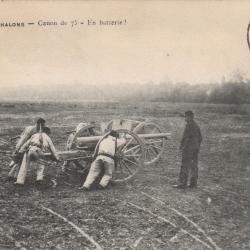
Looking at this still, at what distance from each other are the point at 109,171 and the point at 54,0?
3053mm

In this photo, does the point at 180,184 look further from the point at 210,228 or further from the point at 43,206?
the point at 43,206

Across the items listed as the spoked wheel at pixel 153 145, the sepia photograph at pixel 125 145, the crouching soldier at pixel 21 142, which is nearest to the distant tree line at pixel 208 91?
the sepia photograph at pixel 125 145

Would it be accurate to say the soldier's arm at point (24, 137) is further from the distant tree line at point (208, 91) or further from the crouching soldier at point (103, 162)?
the distant tree line at point (208, 91)

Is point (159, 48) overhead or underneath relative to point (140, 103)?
overhead

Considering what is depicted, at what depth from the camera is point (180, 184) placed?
6.66 metres

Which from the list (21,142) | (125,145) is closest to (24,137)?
(21,142)

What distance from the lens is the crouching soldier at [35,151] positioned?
6.33 m

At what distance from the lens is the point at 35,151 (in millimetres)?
6336

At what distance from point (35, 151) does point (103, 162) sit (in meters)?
1.00

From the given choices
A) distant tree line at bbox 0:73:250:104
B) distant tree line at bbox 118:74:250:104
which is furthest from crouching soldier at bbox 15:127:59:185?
distant tree line at bbox 118:74:250:104

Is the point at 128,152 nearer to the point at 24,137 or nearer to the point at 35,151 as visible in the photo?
the point at 35,151

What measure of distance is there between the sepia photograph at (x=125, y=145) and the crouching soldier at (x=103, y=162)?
0.02 meters

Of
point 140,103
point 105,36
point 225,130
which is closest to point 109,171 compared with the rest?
point 105,36

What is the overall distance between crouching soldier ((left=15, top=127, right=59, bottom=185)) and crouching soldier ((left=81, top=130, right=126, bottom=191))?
1.90 ft
